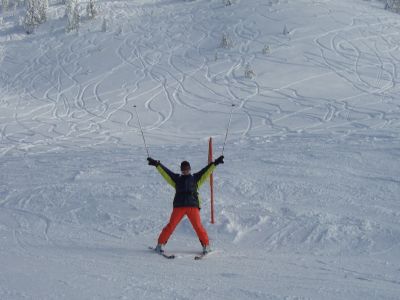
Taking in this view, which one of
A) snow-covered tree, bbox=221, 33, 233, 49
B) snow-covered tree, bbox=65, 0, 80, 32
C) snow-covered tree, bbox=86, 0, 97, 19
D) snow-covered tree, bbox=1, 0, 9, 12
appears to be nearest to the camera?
snow-covered tree, bbox=221, 33, 233, 49

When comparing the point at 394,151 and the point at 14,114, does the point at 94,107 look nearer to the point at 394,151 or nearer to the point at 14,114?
the point at 14,114

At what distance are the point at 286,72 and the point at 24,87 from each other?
35.7 feet

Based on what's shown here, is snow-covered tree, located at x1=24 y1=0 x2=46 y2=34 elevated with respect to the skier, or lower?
lower

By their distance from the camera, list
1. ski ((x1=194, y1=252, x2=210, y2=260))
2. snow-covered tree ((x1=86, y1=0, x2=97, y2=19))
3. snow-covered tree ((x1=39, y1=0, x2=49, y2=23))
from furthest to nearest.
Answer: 1. snow-covered tree ((x1=39, y1=0, x2=49, y2=23))
2. snow-covered tree ((x1=86, y1=0, x2=97, y2=19))
3. ski ((x1=194, y1=252, x2=210, y2=260))

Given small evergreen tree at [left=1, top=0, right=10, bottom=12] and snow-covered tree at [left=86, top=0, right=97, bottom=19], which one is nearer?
snow-covered tree at [left=86, top=0, right=97, bottom=19]

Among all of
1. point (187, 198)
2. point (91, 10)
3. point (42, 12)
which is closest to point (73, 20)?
point (91, 10)

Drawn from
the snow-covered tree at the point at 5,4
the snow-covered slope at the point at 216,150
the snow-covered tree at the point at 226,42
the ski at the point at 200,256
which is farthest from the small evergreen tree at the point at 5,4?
the ski at the point at 200,256

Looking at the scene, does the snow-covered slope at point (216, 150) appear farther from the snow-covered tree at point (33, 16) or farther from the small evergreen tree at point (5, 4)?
the small evergreen tree at point (5, 4)

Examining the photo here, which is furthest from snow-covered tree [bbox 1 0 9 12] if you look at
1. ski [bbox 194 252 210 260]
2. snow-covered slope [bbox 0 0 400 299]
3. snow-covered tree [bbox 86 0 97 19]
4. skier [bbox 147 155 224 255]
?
ski [bbox 194 252 210 260]

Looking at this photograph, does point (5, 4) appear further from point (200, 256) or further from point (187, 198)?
point (200, 256)

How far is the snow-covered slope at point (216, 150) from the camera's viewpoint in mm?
5922

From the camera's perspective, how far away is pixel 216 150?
11.9 m

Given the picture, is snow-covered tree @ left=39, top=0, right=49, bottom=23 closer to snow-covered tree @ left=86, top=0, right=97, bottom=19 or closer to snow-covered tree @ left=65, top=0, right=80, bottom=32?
snow-covered tree @ left=65, top=0, right=80, bottom=32

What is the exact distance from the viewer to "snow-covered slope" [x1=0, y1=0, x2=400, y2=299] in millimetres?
5922
